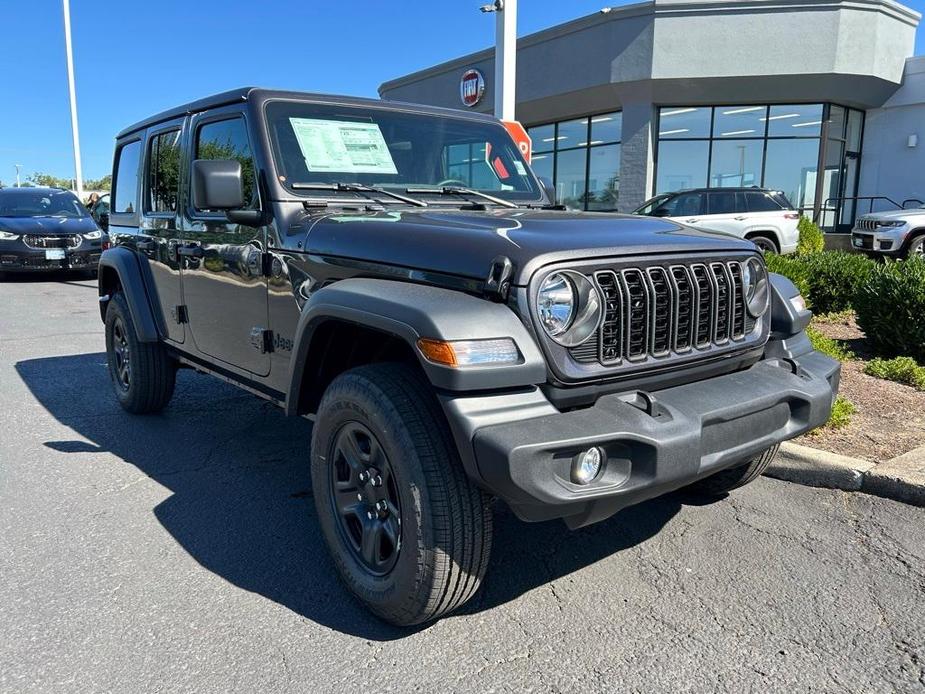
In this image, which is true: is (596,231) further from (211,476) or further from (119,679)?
(211,476)

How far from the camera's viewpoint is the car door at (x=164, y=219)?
4.36 m

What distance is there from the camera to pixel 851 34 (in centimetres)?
1702

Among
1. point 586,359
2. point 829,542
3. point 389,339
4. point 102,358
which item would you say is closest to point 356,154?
point 389,339

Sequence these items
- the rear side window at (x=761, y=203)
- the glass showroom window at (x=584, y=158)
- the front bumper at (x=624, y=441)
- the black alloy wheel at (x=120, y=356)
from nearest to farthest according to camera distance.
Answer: the front bumper at (x=624, y=441), the black alloy wheel at (x=120, y=356), the rear side window at (x=761, y=203), the glass showroom window at (x=584, y=158)

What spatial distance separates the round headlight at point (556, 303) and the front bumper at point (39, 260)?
12.7 m

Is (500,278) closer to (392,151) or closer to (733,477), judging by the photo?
(392,151)

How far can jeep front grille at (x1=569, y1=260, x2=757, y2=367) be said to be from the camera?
8.22 ft

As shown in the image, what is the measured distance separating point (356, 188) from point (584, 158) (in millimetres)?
18346

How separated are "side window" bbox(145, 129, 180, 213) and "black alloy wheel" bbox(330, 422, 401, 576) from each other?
2337 mm

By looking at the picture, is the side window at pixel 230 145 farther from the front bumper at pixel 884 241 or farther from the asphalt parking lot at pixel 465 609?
the front bumper at pixel 884 241

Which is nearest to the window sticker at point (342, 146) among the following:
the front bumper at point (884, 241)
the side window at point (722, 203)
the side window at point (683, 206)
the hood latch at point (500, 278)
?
the hood latch at point (500, 278)

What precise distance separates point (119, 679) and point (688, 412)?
2030 millimetres

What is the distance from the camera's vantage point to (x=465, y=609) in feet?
9.23

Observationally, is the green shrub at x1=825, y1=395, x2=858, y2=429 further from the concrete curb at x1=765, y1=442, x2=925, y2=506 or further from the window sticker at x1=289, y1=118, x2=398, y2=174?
the window sticker at x1=289, y1=118, x2=398, y2=174
